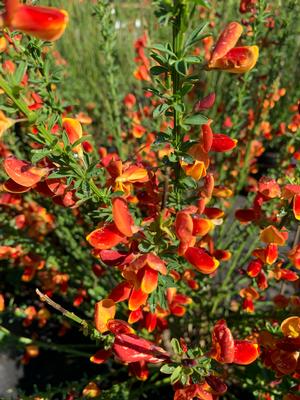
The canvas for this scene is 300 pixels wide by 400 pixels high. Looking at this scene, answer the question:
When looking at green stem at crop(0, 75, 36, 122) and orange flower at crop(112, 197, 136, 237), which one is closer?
green stem at crop(0, 75, 36, 122)

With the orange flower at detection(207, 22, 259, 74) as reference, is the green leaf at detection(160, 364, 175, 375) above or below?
below

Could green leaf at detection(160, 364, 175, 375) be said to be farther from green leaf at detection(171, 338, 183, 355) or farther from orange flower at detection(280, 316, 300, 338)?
orange flower at detection(280, 316, 300, 338)

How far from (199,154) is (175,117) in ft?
0.33

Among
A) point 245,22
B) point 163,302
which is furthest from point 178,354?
point 245,22

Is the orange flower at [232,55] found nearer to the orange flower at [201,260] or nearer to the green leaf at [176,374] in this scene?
the orange flower at [201,260]

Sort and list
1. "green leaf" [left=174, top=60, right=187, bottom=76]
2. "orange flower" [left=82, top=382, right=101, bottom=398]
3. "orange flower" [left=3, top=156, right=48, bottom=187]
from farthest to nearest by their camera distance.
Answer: "orange flower" [left=82, top=382, right=101, bottom=398], "orange flower" [left=3, top=156, right=48, bottom=187], "green leaf" [left=174, top=60, right=187, bottom=76]

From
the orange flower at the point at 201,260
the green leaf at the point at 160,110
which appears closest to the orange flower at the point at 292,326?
the orange flower at the point at 201,260

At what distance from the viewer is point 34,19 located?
439 mm

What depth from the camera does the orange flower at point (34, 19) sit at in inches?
17.0

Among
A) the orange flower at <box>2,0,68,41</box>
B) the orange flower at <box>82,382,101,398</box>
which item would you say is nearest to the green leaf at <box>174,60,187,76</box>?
the orange flower at <box>2,0,68,41</box>

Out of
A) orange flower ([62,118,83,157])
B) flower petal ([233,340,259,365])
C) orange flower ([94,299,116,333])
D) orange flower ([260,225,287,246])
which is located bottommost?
flower petal ([233,340,259,365])

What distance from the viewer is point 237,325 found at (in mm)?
1278

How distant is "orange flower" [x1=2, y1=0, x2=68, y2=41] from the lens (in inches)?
17.0

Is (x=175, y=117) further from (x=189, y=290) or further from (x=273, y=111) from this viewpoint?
(x=273, y=111)
